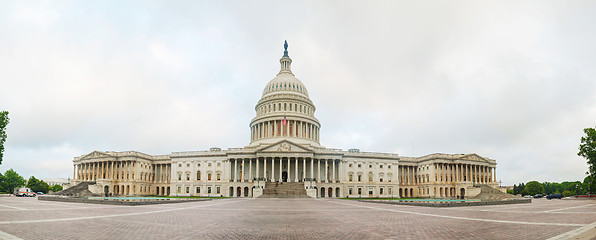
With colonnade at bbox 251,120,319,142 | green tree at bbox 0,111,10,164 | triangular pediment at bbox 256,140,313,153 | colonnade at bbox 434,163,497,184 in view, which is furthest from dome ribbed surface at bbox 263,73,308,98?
green tree at bbox 0,111,10,164

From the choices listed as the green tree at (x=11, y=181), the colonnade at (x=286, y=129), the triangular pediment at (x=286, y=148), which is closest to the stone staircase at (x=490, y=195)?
the triangular pediment at (x=286, y=148)

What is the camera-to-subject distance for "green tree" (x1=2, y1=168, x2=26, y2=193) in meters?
113

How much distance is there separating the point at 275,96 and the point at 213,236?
105 m

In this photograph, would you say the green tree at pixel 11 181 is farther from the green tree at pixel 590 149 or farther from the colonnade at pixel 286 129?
the green tree at pixel 590 149

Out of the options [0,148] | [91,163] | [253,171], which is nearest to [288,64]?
[253,171]

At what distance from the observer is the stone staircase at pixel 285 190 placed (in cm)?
7794

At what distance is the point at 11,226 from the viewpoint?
16297 mm

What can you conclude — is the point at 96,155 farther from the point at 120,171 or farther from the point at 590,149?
the point at 590,149

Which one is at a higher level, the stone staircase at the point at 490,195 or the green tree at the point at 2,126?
the green tree at the point at 2,126

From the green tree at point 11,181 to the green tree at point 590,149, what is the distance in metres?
156

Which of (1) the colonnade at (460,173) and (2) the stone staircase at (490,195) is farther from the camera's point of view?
(1) the colonnade at (460,173)

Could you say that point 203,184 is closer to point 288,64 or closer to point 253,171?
point 253,171

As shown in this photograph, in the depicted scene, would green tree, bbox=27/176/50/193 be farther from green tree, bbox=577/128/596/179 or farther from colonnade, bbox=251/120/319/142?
green tree, bbox=577/128/596/179

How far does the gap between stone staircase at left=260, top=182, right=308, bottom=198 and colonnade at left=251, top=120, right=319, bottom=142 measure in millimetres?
27334
